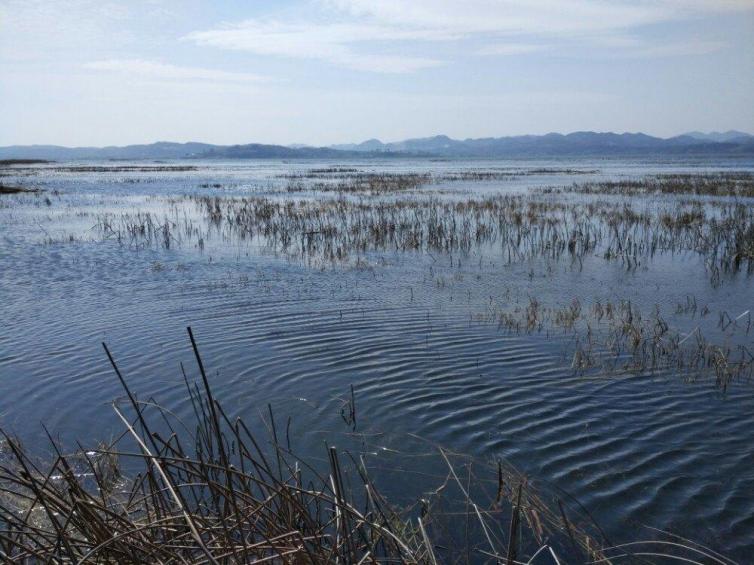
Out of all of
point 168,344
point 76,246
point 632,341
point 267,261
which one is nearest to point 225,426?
point 168,344

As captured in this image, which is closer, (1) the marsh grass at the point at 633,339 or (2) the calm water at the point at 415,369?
(2) the calm water at the point at 415,369

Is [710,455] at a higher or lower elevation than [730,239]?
lower

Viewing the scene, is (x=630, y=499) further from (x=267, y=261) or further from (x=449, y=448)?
(x=267, y=261)

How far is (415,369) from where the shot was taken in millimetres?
8852

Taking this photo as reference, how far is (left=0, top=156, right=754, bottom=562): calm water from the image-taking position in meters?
6.12

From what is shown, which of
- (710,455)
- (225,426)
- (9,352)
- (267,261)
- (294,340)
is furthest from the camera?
(267,261)

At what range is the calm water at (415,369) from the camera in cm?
612

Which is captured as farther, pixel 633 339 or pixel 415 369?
pixel 633 339

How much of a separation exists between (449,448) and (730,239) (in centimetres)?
1661

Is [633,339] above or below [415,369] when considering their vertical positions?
above

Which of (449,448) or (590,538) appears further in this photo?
(449,448)

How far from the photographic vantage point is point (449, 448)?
6547mm

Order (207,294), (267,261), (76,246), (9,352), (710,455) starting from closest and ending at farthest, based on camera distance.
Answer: (710,455), (9,352), (207,294), (267,261), (76,246)

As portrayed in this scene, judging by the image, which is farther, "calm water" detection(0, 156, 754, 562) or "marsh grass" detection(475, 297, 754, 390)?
"marsh grass" detection(475, 297, 754, 390)
